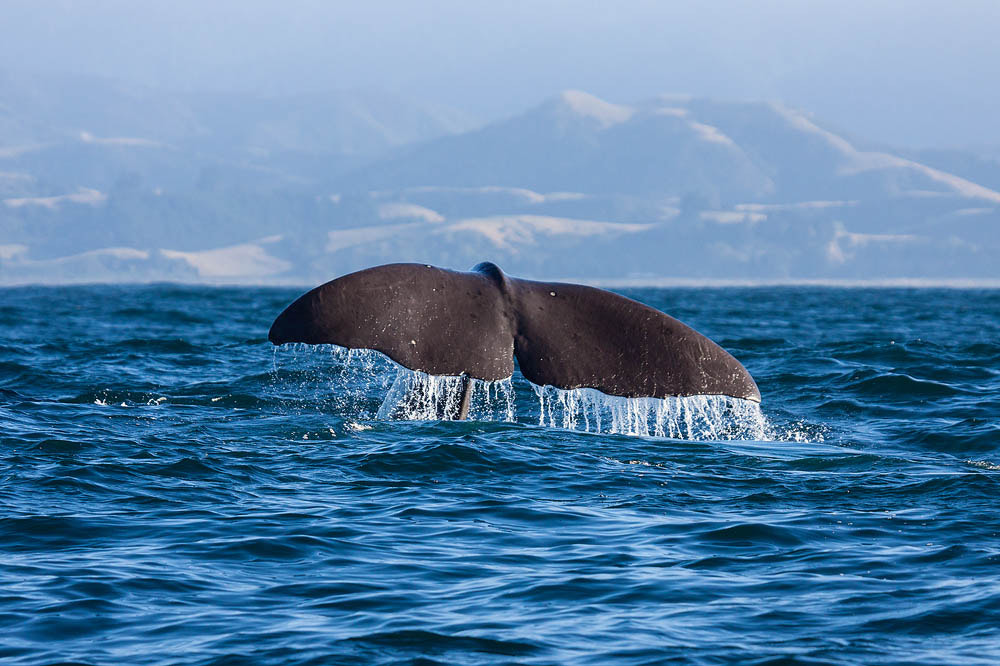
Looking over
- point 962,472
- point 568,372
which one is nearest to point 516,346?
point 568,372

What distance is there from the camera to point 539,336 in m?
9.10

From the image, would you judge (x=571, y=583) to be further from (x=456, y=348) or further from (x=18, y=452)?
(x=18, y=452)

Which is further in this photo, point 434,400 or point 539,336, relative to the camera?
point 434,400

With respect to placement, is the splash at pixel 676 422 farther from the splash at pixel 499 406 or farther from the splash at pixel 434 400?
the splash at pixel 434 400

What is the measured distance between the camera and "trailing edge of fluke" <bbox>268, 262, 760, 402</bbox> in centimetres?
876

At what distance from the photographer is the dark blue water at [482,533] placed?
6.76 m

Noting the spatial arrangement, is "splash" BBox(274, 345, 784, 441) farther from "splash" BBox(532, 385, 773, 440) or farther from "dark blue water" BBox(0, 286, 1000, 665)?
"dark blue water" BBox(0, 286, 1000, 665)

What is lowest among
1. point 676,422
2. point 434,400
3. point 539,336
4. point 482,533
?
point 482,533

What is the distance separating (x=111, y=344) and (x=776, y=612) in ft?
62.1

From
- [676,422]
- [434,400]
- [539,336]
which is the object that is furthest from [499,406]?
[539,336]

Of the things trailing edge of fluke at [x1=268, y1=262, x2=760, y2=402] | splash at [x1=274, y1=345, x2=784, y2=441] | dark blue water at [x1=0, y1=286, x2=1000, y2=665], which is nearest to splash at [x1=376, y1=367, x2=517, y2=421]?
splash at [x1=274, y1=345, x2=784, y2=441]

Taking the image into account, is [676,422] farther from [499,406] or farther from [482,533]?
[482,533]

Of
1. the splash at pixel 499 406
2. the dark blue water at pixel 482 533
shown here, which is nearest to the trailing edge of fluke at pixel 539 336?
the splash at pixel 499 406

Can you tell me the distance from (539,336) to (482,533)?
1347 mm
